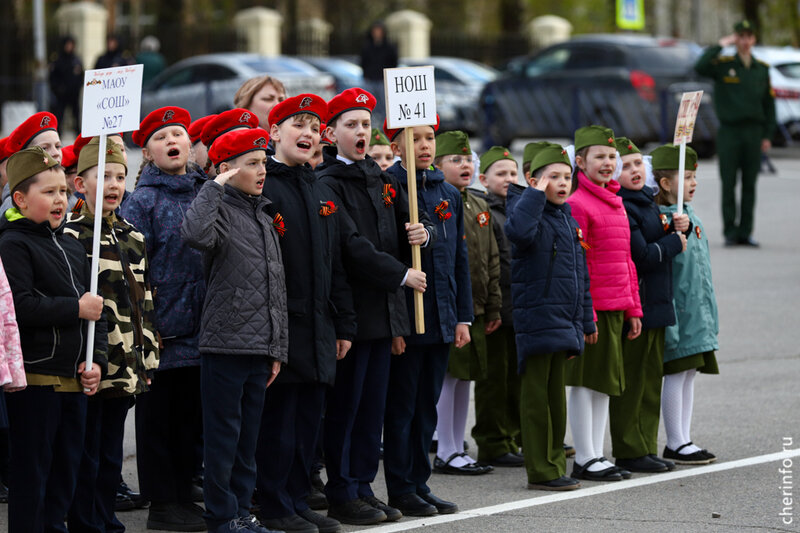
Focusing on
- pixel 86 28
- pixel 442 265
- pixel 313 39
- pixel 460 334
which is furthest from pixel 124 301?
pixel 313 39

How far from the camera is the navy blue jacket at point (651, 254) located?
27.8ft

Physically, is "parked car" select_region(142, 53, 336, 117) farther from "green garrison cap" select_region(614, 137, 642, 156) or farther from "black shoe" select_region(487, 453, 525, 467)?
"black shoe" select_region(487, 453, 525, 467)

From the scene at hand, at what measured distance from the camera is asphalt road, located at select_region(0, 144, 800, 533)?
23.9 ft

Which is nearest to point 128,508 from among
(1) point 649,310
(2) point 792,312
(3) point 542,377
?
(3) point 542,377

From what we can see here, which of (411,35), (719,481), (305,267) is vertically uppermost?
(411,35)

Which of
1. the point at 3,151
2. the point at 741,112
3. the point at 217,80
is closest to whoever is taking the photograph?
the point at 3,151

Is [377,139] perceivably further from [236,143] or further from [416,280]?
[236,143]

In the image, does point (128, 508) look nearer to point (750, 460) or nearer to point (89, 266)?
point (89, 266)

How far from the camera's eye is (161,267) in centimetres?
730

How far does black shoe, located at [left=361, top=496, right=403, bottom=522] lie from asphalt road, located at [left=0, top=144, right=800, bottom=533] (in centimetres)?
4

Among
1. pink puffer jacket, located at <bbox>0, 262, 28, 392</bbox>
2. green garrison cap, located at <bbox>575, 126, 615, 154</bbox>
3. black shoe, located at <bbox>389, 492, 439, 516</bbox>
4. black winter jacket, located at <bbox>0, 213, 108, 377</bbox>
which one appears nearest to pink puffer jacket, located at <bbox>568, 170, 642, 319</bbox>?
green garrison cap, located at <bbox>575, 126, 615, 154</bbox>

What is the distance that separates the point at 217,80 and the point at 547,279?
20.7 m

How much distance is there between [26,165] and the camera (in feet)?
21.1

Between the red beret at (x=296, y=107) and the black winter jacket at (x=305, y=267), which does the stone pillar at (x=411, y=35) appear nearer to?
the red beret at (x=296, y=107)
